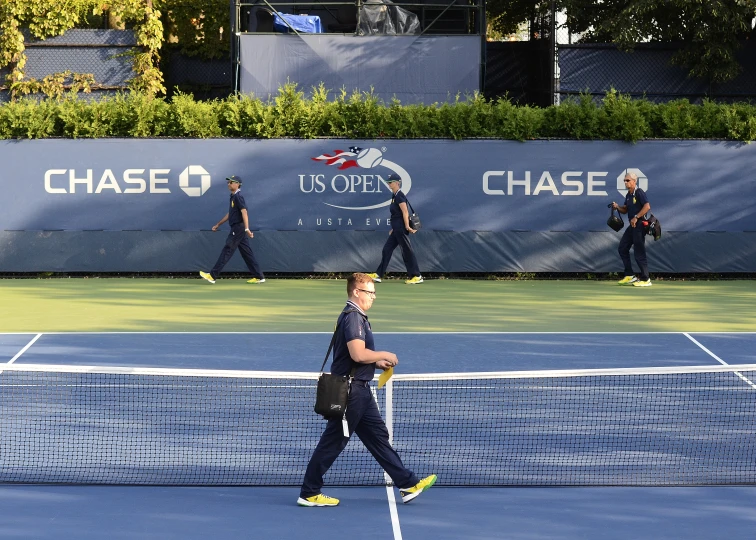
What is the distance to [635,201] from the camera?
739 inches

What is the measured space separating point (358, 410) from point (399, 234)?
37.4 feet

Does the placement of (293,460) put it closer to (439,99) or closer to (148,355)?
(148,355)

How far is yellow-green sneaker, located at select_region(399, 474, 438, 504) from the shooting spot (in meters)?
7.72

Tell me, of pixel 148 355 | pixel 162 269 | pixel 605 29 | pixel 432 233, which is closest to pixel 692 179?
pixel 432 233

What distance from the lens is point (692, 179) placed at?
20.0 m

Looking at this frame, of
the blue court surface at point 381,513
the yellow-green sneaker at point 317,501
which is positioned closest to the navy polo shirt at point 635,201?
the blue court surface at point 381,513

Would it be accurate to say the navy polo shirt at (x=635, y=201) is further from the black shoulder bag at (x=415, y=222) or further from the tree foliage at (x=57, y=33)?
the tree foliage at (x=57, y=33)

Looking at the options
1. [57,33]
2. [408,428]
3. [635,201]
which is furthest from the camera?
[57,33]

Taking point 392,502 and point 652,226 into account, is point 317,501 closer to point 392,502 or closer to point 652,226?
point 392,502

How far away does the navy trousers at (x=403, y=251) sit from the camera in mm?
18906

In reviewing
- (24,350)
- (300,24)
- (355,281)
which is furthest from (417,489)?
(300,24)

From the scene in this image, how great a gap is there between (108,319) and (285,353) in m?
3.75

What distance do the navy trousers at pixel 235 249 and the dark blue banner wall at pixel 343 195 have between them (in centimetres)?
93

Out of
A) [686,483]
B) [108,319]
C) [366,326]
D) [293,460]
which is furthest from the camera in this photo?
[108,319]
